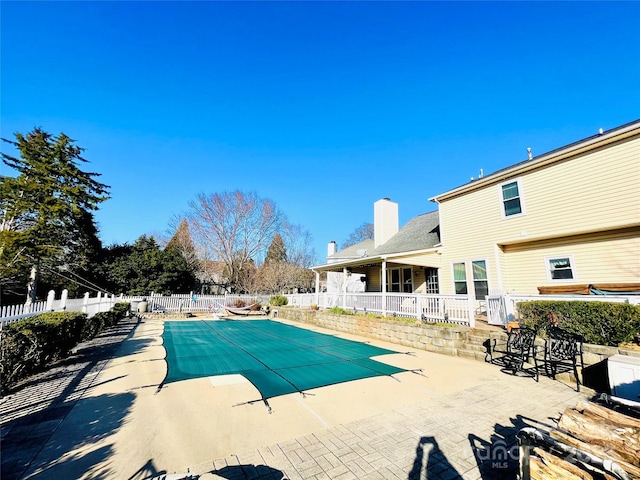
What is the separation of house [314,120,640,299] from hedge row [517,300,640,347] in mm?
2966

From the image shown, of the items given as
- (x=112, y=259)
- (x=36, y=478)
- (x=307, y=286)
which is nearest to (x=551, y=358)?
(x=36, y=478)

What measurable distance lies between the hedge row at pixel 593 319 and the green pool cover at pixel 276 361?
3595 millimetres

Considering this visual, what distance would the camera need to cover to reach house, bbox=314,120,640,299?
7.35m

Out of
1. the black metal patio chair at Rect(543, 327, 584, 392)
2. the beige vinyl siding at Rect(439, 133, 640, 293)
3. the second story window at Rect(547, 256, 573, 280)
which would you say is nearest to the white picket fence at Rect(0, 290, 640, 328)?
the black metal patio chair at Rect(543, 327, 584, 392)

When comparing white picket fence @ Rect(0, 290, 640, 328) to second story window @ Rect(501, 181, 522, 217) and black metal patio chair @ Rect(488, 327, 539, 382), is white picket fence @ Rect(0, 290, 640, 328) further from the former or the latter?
second story window @ Rect(501, 181, 522, 217)

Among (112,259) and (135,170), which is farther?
(112,259)

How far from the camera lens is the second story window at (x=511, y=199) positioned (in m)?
9.46

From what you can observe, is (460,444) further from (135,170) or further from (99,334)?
(135,170)

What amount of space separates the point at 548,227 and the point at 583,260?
4.35 feet

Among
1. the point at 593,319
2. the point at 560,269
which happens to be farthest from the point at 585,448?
the point at 560,269

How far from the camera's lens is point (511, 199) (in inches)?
380

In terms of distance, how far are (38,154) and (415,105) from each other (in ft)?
85.2

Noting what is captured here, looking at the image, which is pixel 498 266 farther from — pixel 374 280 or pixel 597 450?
pixel 597 450

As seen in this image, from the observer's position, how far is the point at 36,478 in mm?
2234
